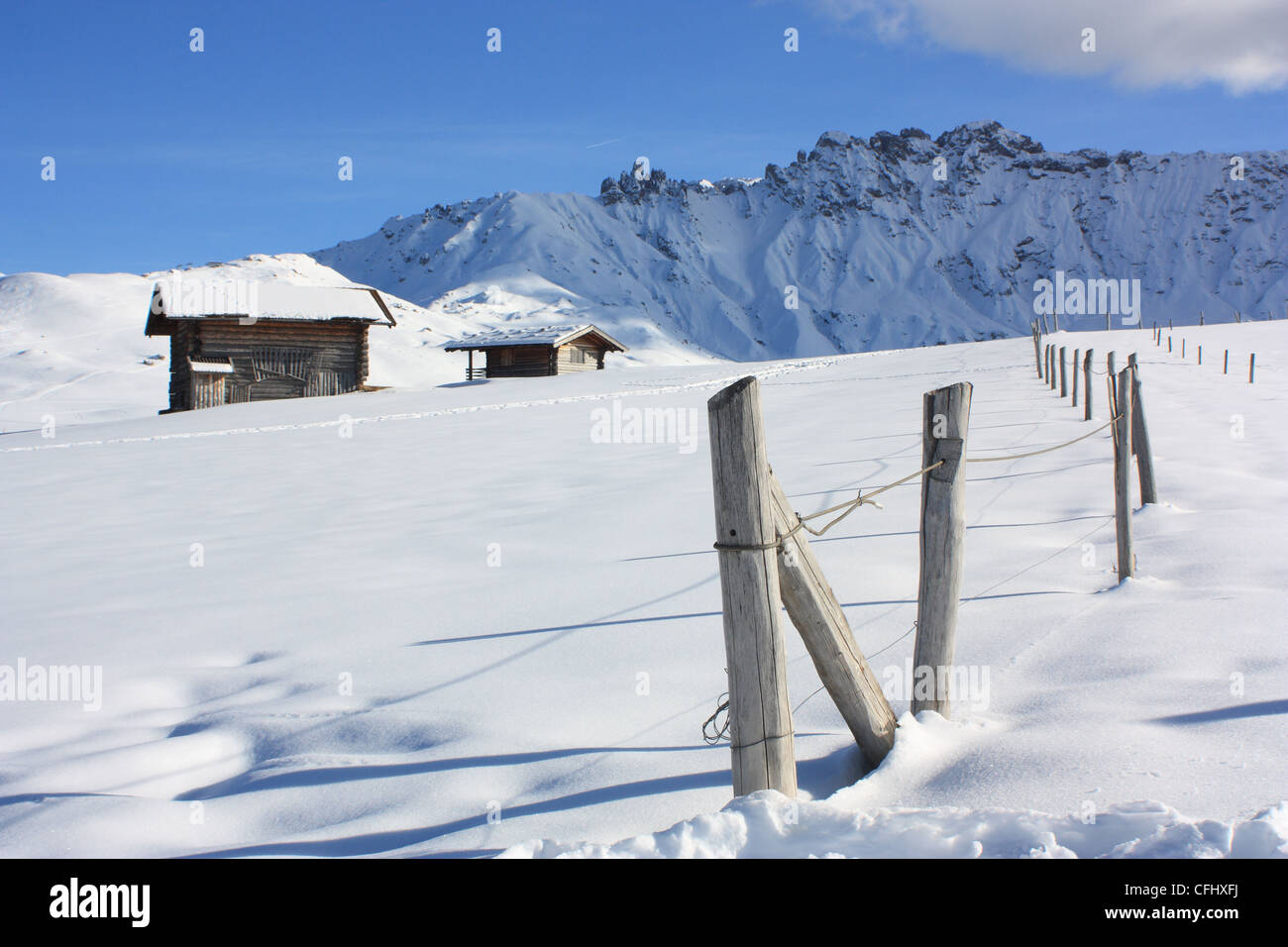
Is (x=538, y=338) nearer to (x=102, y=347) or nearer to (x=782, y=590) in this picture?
(x=782, y=590)

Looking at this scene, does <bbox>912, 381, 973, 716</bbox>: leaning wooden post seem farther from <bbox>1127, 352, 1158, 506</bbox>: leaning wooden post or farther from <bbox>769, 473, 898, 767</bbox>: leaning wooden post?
<bbox>1127, 352, 1158, 506</bbox>: leaning wooden post

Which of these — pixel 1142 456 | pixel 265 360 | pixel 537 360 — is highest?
pixel 537 360

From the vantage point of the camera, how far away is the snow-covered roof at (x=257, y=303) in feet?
89.7

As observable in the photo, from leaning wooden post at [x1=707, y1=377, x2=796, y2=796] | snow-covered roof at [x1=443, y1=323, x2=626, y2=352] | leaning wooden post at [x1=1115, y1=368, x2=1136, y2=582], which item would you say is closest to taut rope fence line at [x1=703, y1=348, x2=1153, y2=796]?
leaning wooden post at [x1=707, y1=377, x2=796, y2=796]

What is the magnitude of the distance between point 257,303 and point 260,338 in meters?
1.14

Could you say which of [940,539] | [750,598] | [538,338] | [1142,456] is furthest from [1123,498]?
[538,338]

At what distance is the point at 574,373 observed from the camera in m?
36.3

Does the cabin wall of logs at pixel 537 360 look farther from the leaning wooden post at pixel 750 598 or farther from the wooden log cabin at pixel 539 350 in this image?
the leaning wooden post at pixel 750 598

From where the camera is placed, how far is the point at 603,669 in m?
4.83

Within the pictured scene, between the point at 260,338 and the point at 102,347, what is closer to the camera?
the point at 260,338

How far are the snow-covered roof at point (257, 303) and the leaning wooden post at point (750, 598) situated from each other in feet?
90.4
